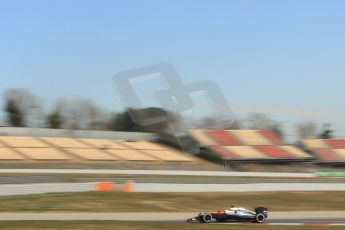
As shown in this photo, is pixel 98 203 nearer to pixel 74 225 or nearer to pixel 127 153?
pixel 74 225

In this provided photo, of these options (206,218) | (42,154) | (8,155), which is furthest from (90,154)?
(206,218)

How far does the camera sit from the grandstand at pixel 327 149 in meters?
77.4

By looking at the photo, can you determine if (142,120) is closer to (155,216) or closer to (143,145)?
(143,145)

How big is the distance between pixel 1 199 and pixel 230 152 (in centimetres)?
5183

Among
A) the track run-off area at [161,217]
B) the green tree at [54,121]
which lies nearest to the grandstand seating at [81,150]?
the green tree at [54,121]

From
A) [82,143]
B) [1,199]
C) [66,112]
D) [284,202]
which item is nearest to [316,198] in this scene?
[284,202]

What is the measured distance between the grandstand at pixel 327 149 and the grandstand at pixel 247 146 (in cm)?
195

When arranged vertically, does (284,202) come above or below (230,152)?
below

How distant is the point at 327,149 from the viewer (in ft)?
268

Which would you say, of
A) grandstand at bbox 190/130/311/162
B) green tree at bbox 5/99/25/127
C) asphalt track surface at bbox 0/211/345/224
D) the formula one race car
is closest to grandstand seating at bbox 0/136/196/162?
grandstand at bbox 190/130/311/162

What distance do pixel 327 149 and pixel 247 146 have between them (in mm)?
13537

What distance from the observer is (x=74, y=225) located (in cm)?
1532

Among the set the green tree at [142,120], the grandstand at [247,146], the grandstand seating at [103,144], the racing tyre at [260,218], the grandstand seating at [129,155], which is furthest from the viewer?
the green tree at [142,120]

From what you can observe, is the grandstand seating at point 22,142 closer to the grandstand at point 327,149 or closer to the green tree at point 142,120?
the green tree at point 142,120
